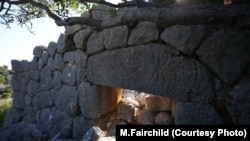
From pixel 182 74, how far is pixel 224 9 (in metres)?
0.86

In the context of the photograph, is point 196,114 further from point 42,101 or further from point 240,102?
point 42,101

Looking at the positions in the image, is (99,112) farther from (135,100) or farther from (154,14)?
(154,14)

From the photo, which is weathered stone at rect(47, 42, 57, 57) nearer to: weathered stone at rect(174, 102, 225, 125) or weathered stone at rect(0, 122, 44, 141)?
weathered stone at rect(0, 122, 44, 141)

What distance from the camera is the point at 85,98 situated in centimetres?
452

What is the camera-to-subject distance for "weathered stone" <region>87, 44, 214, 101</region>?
2.99m

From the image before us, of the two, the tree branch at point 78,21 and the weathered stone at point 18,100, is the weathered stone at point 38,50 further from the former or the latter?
the tree branch at point 78,21

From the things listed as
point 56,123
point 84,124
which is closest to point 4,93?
point 56,123

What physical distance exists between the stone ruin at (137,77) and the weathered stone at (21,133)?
0.18 m

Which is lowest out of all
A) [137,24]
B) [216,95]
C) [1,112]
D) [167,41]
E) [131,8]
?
[1,112]

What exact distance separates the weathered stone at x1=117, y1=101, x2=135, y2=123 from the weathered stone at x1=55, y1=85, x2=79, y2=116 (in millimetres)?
768

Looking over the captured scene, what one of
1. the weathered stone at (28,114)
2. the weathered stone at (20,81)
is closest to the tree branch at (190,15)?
the weathered stone at (28,114)

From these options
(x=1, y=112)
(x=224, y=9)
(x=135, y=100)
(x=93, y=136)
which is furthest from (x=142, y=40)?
(x=1, y=112)

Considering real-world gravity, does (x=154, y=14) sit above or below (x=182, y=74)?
above

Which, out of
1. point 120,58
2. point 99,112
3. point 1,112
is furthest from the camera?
point 1,112
